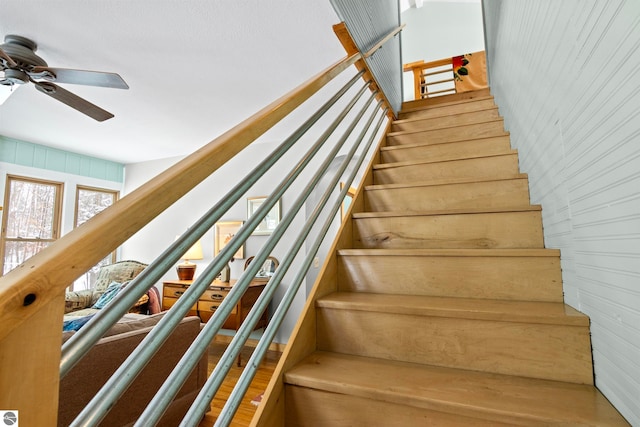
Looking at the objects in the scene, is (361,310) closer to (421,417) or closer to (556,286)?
(421,417)

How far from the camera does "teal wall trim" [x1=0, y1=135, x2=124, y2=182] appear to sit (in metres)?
4.07

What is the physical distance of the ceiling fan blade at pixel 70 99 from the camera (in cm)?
214

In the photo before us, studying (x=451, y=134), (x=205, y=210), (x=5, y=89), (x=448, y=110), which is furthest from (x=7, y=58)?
(x=448, y=110)

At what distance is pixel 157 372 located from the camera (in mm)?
2004

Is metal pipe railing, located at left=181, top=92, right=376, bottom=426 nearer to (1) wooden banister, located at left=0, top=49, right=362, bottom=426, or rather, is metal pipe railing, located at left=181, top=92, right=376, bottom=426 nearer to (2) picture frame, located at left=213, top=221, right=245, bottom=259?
(1) wooden banister, located at left=0, top=49, right=362, bottom=426

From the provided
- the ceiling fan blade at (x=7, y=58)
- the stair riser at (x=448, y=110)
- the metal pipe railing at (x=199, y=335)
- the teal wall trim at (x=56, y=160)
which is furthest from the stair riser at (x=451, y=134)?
the teal wall trim at (x=56, y=160)

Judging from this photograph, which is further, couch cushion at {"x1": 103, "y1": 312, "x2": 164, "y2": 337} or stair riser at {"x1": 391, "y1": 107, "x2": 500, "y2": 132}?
stair riser at {"x1": 391, "y1": 107, "x2": 500, "y2": 132}

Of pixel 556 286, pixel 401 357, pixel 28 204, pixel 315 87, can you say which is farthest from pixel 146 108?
pixel 556 286

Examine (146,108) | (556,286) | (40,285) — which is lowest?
(556,286)

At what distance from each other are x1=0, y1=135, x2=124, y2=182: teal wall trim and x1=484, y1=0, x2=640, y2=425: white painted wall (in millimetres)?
5447

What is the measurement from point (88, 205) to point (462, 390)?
566 cm

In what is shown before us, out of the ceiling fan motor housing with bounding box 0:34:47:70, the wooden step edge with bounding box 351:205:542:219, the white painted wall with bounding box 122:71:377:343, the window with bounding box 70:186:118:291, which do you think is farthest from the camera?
the window with bounding box 70:186:118:291

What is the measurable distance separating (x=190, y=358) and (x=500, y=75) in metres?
2.56

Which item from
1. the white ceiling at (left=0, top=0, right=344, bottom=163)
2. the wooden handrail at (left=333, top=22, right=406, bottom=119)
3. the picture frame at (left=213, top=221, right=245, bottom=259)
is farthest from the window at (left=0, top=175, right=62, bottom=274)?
the wooden handrail at (left=333, top=22, right=406, bottom=119)
